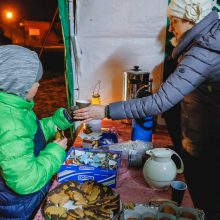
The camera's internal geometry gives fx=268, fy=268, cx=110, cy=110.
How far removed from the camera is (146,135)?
2.40 m

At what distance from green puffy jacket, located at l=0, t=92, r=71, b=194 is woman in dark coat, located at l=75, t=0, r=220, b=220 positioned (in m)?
0.60

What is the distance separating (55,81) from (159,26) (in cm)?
896

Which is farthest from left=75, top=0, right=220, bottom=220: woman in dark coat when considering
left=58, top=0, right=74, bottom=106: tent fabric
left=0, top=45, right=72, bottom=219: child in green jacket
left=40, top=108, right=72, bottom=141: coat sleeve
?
left=58, top=0, right=74, bottom=106: tent fabric

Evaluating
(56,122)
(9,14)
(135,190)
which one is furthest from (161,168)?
(9,14)

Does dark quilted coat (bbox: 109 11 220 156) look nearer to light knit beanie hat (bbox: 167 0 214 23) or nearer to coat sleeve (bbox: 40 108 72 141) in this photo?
light knit beanie hat (bbox: 167 0 214 23)

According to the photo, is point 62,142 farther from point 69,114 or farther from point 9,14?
Result: point 9,14

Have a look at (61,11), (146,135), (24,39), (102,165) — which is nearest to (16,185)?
(102,165)

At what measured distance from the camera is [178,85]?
1877mm

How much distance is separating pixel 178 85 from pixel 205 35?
14.9 inches

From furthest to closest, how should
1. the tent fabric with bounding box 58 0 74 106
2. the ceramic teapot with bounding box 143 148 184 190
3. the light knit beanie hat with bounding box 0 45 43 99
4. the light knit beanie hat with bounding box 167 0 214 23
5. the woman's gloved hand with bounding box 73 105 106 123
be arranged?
the tent fabric with bounding box 58 0 74 106 → the woman's gloved hand with bounding box 73 105 106 123 → the light knit beanie hat with bounding box 167 0 214 23 → the ceramic teapot with bounding box 143 148 184 190 → the light knit beanie hat with bounding box 0 45 43 99

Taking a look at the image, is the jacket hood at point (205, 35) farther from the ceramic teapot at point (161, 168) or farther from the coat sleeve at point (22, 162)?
the coat sleeve at point (22, 162)

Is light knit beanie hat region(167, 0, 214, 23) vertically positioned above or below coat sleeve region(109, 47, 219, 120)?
above

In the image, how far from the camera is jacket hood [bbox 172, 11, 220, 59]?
179 centimetres

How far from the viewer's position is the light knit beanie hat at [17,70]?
4.62ft
